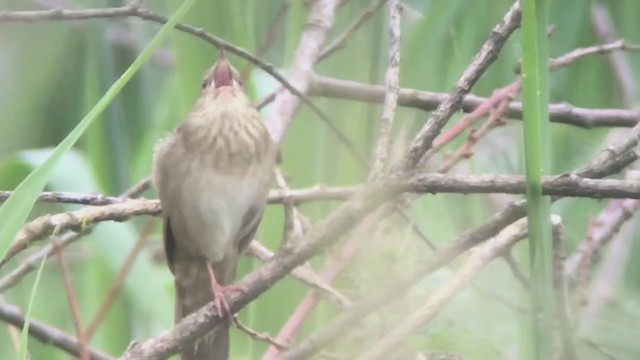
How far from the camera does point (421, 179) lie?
0.90 meters

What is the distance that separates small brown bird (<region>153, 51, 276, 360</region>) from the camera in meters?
1.47

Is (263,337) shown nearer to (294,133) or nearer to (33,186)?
(294,133)

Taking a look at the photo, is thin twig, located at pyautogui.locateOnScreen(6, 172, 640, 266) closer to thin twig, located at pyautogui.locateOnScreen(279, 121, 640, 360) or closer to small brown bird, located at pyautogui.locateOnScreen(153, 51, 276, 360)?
thin twig, located at pyautogui.locateOnScreen(279, 121, 640, 360)

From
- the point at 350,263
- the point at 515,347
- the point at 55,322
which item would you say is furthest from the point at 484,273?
the point at 55,322

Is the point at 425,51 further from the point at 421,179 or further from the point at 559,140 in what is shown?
the point at 559,140

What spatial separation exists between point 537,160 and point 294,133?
1.94ft

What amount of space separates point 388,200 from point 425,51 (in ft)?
Result: 0.84

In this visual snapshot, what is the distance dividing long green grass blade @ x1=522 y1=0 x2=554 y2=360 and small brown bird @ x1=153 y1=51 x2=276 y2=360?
743mm

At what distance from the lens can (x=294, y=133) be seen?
49.7 inches

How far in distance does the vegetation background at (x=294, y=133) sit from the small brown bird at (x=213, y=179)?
0.04 meters

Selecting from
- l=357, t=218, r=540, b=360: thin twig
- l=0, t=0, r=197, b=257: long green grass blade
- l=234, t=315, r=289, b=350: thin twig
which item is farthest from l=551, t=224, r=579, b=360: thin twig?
l=0, t=0, r=197, b=257: long green grass blade

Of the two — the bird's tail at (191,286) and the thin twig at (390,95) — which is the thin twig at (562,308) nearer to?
the thin twig at (390,95)

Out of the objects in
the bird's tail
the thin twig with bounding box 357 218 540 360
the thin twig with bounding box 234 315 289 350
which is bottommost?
the bird's tail

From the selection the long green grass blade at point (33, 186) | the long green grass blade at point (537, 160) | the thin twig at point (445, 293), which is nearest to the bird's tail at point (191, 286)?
the thin twig at point (445, 293)
